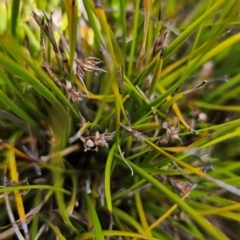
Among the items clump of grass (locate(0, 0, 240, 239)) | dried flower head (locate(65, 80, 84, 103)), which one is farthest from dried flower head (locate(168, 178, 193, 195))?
dried flower head (locate(65, 80, 84, 103))

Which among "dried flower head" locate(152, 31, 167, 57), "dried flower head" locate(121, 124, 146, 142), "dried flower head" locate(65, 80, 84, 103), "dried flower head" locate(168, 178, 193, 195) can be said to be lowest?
"dried flower head" locate(168, 178, 193, 195)

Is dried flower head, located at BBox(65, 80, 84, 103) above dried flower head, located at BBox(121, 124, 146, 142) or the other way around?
above

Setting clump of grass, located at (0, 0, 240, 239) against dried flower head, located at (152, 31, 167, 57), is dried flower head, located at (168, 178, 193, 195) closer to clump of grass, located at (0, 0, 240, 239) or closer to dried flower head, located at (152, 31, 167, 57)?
clump of grass, located at (0, 0, 240, 239)

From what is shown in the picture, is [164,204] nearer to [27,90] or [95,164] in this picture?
[95,164]

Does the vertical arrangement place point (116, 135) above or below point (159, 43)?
below

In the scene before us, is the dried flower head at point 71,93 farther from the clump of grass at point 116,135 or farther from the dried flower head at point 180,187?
the dried flower head at point 180,187

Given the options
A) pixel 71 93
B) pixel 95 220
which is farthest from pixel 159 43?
pixel 95 220

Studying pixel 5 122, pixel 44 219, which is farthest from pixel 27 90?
pixel 44 219

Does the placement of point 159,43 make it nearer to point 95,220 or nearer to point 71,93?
point 71,93
